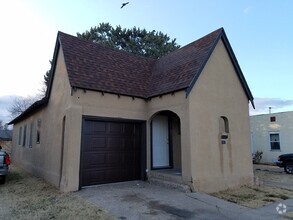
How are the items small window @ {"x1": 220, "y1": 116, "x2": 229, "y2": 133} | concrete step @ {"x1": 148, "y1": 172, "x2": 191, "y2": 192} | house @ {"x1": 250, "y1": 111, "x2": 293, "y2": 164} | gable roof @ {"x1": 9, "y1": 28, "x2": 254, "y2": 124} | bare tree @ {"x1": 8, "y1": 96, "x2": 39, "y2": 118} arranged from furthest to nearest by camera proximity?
bare tree @ {"x1": 8, "y1": 96, "x2": 39, "y2": 118} < house @ {"x1": 250, "y1": 111, "x2": 293, "y2": 164} < small window @ {"x1": 220, "y1": 116, "x2": 229, "y2": 133} < gable roof @ {"x1": 9, "y1": 28, "x2": 254, "y2": 124} < concrete step @ {"x1": 148, "y1": 172, "x2": 191, "y2": 192}

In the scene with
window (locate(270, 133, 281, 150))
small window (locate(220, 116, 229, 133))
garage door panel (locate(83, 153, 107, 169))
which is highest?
small window (locate(220, 116, 229, 133))

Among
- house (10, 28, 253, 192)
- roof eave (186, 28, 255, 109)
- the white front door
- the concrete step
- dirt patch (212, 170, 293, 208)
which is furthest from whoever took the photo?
the white front door

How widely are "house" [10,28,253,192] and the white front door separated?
0.15 feet

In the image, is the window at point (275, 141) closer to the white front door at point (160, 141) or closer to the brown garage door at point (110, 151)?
the white front door at point (160, 141)

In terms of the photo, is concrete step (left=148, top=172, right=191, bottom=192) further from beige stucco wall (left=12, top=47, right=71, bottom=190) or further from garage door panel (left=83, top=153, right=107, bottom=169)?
beige stucco wall (left=12, top=47, right=71, bottom=190)

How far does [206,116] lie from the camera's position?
8.63 m

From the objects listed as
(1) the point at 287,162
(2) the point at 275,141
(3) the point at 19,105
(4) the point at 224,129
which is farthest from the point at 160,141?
(3) the point at 19,105

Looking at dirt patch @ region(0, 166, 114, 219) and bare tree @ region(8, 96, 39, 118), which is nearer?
dirt patch @ region(0, 166, 114, 219)

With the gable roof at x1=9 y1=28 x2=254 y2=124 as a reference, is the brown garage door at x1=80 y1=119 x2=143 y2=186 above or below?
below

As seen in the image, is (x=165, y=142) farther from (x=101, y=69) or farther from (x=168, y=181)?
(x=101, y=69)

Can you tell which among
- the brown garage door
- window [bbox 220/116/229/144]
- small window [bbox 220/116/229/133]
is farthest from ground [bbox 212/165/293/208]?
the brown garage door

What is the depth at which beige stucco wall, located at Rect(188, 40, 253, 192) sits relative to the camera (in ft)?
26.6

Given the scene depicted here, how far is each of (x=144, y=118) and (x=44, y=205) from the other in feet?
16.7

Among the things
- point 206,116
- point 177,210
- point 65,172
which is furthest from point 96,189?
point 206,116
